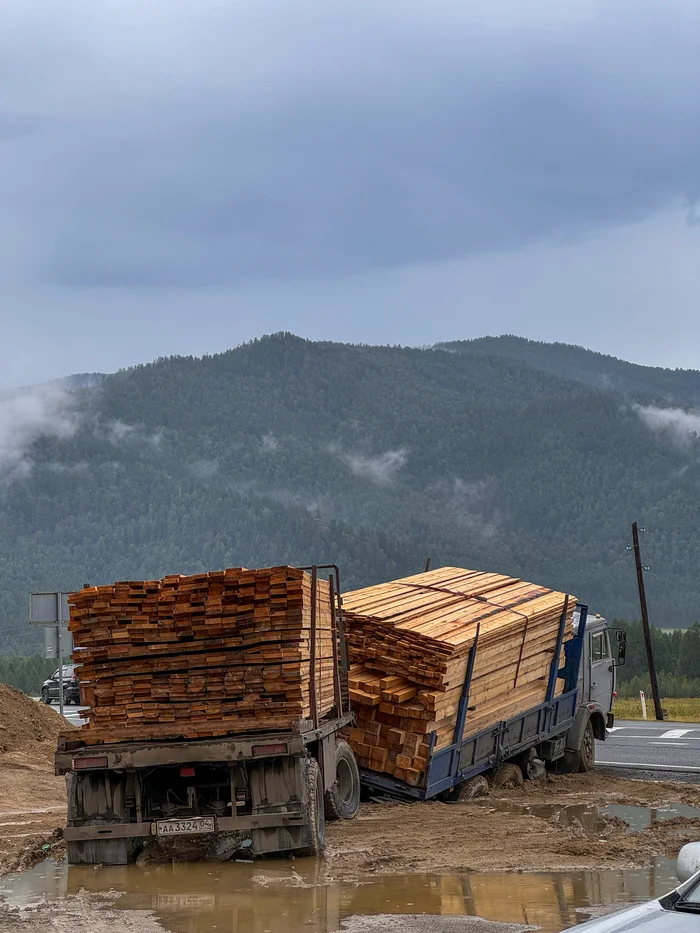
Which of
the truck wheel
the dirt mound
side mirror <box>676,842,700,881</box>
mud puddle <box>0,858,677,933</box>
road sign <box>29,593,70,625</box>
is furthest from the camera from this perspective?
road sign <box>29,593,70,625</box>

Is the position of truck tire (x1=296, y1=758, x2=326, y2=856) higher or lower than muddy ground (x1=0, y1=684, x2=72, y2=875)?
higher

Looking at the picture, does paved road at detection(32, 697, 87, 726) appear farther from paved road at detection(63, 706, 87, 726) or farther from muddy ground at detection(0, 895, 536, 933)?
muddy ground at detection(0, 895, 536, 933)

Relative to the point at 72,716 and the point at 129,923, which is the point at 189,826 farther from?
the point at 72,716

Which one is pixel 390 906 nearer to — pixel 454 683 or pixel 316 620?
pixel 316 620

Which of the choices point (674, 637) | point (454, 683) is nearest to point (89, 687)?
point (454, 683)

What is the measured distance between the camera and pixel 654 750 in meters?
27.0

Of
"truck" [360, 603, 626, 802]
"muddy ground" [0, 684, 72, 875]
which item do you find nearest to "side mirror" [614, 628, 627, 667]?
"truck" [360, 603, 626, 802]

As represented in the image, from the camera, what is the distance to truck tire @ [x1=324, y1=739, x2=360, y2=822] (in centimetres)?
1491

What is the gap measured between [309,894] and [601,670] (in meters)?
11.3

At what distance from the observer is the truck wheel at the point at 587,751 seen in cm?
2058

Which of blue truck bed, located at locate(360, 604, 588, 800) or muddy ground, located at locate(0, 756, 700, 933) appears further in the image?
blue truck bed, located at locate(360, 604, 588, 800)

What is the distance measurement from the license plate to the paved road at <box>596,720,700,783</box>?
1082cm

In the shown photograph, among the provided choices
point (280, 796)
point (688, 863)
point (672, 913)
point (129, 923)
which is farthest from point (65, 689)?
point (672, 913)

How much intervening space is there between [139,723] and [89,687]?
0.66 metres
